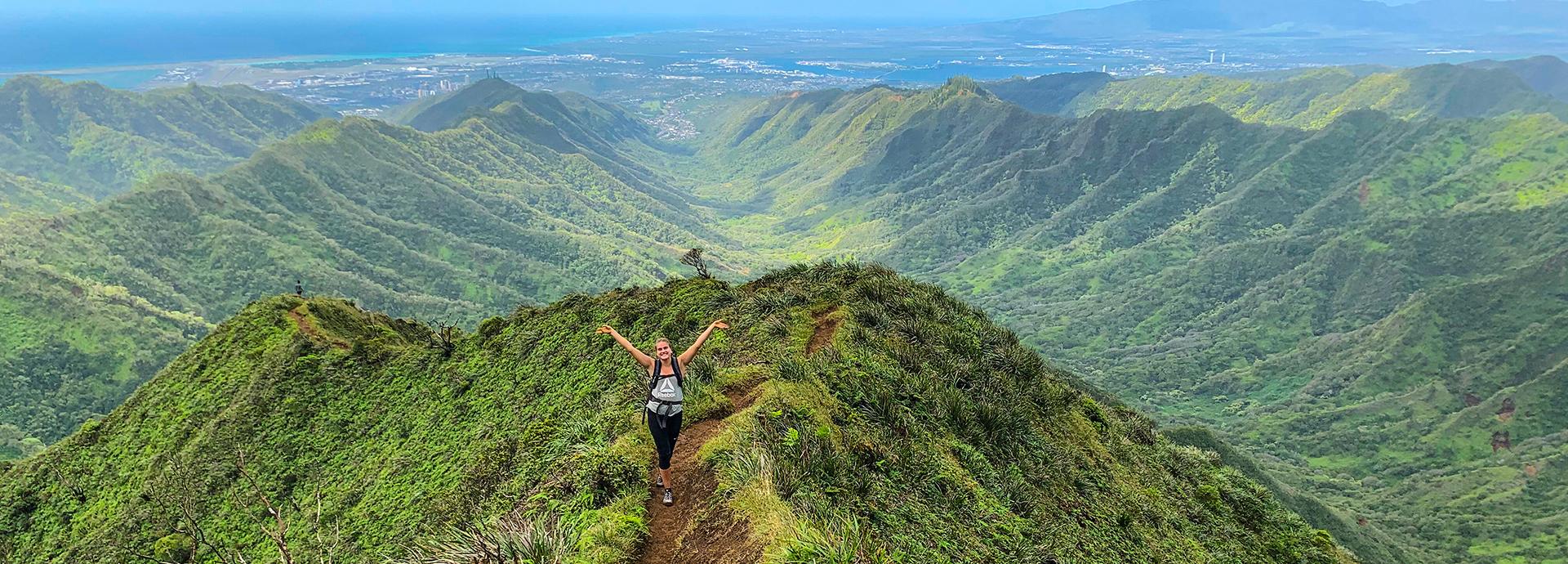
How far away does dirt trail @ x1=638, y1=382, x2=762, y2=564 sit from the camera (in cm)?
924

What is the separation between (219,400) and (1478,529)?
12057 centimetres

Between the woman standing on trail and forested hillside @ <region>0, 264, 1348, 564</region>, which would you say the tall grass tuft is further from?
the woman standing on trail

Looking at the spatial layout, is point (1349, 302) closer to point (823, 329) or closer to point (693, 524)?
point (823, 329)

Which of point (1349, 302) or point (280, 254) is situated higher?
point (280, 254)

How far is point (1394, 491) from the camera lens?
9700cm

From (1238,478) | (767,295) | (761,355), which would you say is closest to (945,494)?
(761,355)

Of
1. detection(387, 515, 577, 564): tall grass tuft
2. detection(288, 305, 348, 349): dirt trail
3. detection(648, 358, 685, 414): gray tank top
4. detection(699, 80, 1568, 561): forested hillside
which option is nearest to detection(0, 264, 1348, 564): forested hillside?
detection(387, 515, 577, 564): tall grass tuft

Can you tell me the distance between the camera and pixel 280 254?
120438mm

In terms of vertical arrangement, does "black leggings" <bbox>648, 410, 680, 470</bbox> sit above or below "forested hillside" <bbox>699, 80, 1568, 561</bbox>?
above

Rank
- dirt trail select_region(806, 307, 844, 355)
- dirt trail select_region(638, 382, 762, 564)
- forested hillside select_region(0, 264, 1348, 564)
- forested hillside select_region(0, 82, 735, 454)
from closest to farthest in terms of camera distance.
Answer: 1. dirt trail select_region(638, 382, 762, 564)
2. forested hillside select_region(0, 264, 1348, 564)
3. dirt trail select_region(806, 307, 844, 355)
4. forested hillside select_region(0, 82, 735, 454)

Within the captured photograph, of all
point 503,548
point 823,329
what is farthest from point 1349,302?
point 503,548

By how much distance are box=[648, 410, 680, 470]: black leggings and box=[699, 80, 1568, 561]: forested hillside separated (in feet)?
319

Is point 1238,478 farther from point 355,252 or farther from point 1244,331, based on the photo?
point 355,252

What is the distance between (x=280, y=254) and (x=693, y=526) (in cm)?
13816
